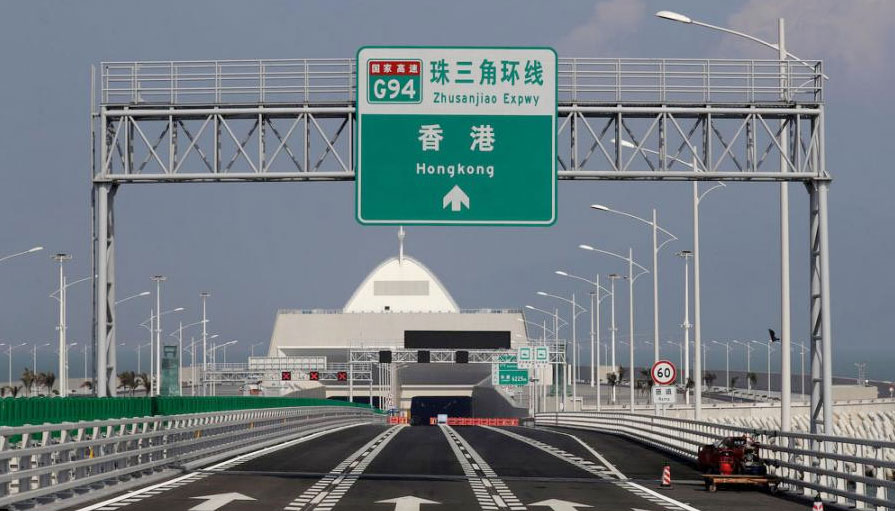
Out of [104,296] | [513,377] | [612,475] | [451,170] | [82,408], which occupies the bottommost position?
[513,377]

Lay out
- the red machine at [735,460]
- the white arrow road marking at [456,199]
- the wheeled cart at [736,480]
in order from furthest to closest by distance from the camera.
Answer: the white arrow road marking at [456,199] < the red machine at [735,460] < the wheeled cart at [736,480]

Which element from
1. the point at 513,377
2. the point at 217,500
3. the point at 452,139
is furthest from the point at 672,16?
the point at 513,377

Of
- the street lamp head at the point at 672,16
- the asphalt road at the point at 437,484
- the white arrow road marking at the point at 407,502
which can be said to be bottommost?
the asphalt road at the point at 437,484

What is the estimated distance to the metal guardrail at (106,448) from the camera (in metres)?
22.1

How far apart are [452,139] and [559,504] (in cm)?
1104

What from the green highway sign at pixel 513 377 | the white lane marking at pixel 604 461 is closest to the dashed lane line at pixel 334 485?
the white lane marking at pixel 604 461

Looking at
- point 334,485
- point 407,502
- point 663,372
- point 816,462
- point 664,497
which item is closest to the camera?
point 407,502

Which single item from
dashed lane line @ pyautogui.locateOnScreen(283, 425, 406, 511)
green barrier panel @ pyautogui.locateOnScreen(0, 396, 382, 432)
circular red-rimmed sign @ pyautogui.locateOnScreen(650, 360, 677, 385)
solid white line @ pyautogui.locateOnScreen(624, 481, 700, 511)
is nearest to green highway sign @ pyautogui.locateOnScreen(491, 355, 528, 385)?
circular red-rimmed sign @ pyautogui.locateOnScreen(650, 360, 677, 385)

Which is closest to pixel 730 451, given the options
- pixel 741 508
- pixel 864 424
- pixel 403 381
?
pixel 741 508

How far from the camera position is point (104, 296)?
34219 millimetres

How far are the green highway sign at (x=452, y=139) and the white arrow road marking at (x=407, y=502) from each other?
9.08 m

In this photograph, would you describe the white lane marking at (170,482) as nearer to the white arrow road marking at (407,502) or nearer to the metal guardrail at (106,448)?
the metal guardrail at (106,448)

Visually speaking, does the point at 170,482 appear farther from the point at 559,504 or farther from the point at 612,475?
the point at 612,475

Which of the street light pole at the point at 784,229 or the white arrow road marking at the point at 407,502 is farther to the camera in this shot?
the street light pole at the point at 784,229
